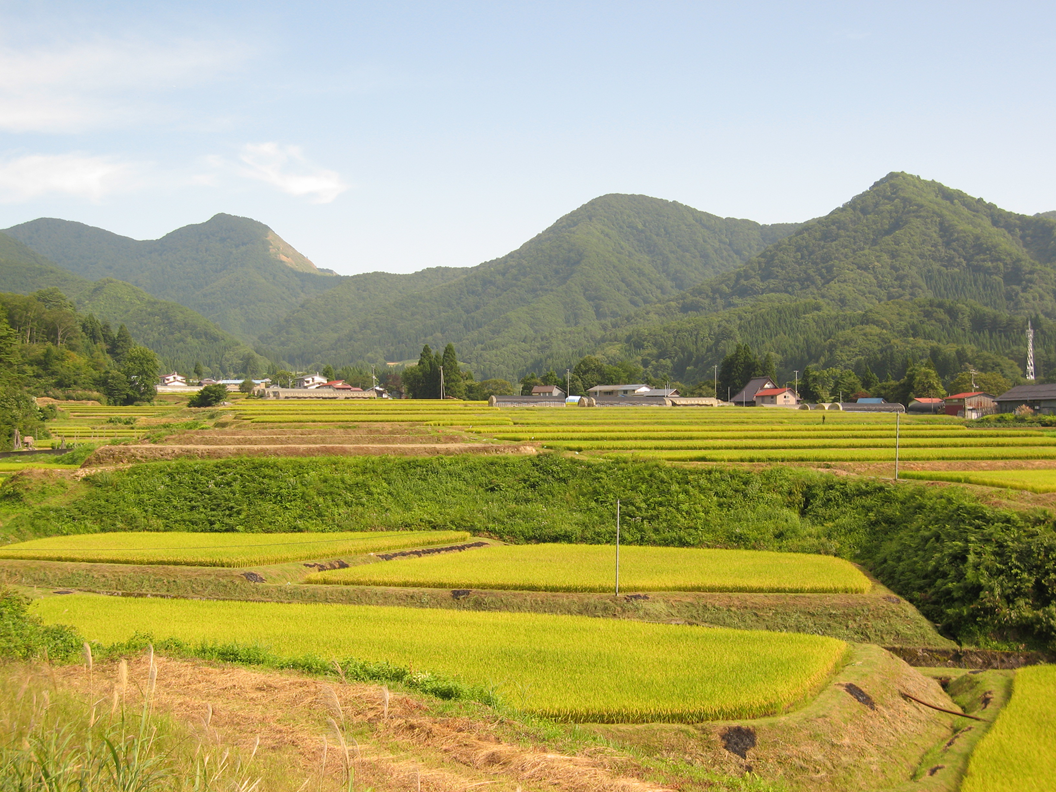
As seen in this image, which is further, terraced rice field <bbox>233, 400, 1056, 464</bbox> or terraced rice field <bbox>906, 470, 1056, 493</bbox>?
terraced rice field <bbox>233, 400, 1056, 464</bbox>

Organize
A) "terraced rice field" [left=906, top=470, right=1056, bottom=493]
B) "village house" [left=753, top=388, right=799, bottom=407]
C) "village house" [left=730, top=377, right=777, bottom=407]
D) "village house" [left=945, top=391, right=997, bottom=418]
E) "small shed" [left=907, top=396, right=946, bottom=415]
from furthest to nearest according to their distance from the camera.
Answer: "village house" [left=730, top=377, right=777, bottom=407]
"village house" [left=753, top=388, right=799, bottom=407]
"small shed" [left=907, top=396, right=946, bottom=415]
"village house" [left=945, top=391, right=997, bottom=418]
"terraced rice field" [left=906, top=470, right=1056, bottom=493]

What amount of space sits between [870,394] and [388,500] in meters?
86.3

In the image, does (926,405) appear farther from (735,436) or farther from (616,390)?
(735,436)

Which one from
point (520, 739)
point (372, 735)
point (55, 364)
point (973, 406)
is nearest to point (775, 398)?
point (973, 406)

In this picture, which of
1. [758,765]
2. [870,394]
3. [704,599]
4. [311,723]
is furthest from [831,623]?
[870,394]

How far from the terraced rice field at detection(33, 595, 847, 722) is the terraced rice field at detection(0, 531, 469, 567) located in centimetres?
347

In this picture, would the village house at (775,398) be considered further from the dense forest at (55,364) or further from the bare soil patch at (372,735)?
the bare soil patch at (372,735)

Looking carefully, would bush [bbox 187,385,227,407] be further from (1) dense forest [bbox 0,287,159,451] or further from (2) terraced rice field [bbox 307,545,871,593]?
(2) terraced rice field [bbox 307,545,871,593]

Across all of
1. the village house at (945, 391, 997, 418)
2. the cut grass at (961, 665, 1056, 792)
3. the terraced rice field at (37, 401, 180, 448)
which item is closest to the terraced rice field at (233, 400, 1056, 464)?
the terraced rice field at (37, 401, 180, 448)

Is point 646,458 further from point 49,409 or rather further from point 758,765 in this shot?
point 49,409

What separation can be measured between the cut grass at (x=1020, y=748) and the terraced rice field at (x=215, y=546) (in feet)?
48.6

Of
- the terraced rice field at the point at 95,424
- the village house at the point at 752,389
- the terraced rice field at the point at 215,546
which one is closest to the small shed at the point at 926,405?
the village house at the point at 752,389

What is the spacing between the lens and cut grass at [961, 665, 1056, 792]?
30.1ft

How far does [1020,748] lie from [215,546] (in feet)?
62.1
